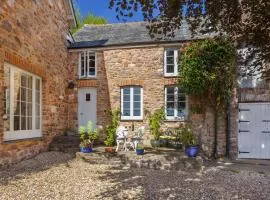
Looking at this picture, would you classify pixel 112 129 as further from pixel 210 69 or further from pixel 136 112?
pixel 210 69

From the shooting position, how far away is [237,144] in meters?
12.1

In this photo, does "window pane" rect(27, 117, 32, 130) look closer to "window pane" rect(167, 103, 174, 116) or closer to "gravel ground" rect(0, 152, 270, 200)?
"gravel ground" rect(0, 152, 270, 200)

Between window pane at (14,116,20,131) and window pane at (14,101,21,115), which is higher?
window pane at (14,101,21,115)

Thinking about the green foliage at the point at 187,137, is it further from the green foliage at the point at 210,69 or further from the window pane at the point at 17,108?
the window pane at the point at 17,108

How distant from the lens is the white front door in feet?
46.9

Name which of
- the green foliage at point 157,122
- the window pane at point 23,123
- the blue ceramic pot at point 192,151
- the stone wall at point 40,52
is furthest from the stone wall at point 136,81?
the window pane at point 23,123

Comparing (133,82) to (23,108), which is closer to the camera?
(23,108)

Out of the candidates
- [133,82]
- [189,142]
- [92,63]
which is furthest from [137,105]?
[189,142]

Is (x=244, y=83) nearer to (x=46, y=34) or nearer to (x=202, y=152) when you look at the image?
(x=202, y=152)

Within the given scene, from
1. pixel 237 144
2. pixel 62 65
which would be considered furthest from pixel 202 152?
pixel 62 65

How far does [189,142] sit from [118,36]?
6517mm

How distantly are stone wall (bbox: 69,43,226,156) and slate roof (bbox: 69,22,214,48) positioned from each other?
360mm

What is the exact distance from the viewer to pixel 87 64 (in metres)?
14.5

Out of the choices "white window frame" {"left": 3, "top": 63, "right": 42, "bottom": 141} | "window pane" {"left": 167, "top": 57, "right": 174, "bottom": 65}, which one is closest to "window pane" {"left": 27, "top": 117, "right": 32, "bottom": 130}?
"white window frame" {"left": 3, "top": 63, "right": 42, "bottom": 141}
